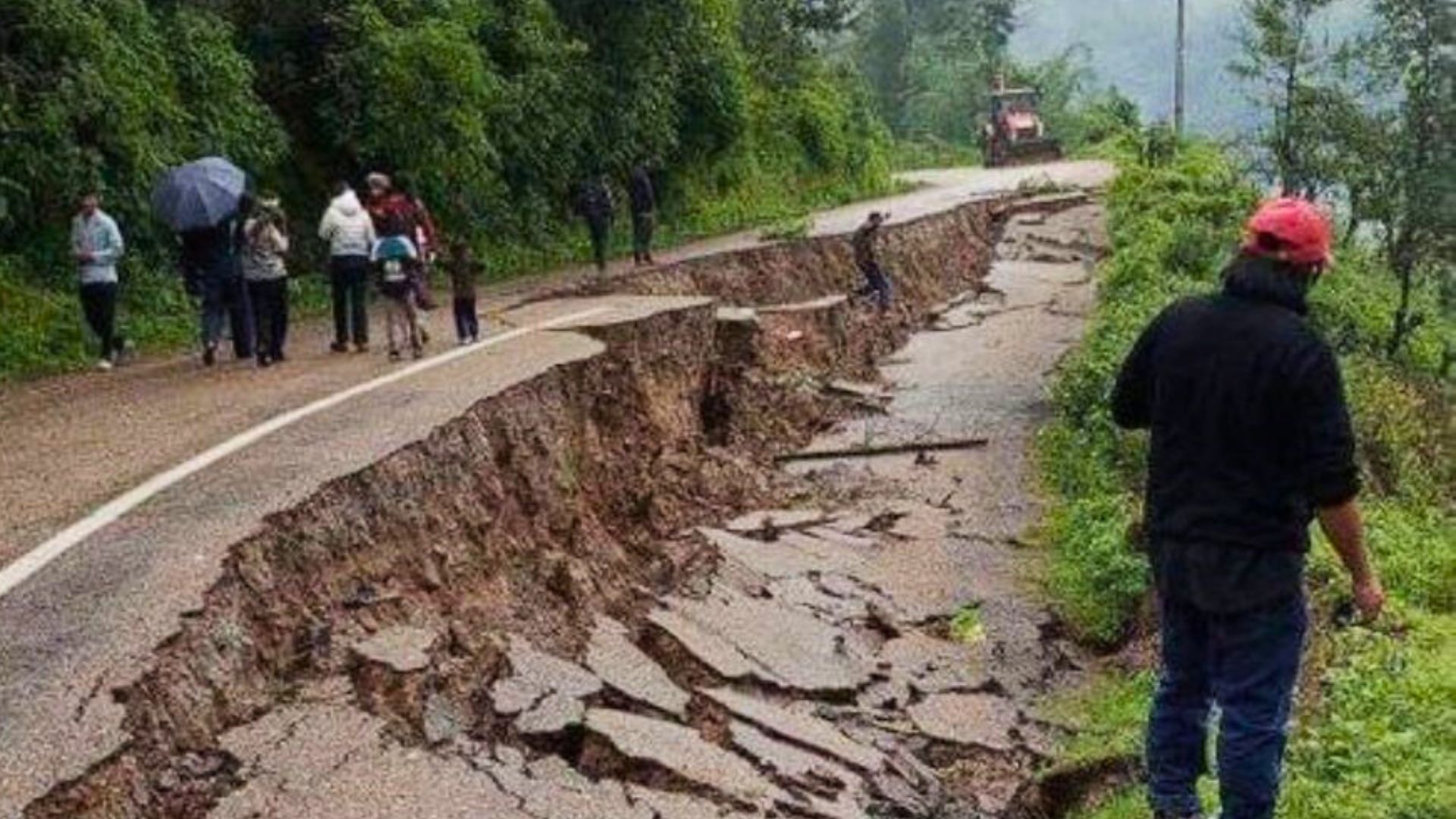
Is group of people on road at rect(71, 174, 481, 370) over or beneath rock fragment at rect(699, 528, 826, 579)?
over

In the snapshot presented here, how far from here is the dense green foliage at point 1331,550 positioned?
6734 mm

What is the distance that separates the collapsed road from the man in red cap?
A: 8.67 feet

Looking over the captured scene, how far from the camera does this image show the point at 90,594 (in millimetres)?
7324

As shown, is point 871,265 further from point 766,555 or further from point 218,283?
point 766,555

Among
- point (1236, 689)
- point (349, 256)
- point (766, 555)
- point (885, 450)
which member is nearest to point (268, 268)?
point (349, 256)

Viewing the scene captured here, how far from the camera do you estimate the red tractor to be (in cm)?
5522

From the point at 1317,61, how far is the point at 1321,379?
2947 centimetres

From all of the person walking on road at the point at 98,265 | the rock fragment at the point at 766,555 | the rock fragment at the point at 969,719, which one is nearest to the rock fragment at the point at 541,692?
the rock fragment at the point at 969,719

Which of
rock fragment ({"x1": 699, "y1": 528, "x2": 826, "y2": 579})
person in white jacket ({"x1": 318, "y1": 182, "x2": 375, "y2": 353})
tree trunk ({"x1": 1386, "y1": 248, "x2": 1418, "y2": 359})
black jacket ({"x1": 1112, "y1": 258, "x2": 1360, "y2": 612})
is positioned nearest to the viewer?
black jacket ({"x1": 1112, "y1": 258, "x2": 1360, "y2": 612})

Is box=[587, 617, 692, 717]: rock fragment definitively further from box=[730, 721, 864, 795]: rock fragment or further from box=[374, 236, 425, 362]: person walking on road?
box=[374, 236, 425, 362]: person walking on road

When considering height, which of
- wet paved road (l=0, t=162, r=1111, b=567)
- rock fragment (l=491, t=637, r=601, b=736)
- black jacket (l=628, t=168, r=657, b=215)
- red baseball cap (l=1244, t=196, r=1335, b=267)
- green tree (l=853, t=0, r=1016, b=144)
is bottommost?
rock fragment (l=491, t=637, r=601, b=736)

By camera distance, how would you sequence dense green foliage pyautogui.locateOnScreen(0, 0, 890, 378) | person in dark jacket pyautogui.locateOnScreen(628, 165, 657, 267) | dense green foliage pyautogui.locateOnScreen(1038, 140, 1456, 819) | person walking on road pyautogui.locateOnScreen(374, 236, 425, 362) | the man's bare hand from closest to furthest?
1. the man's bare hand
2. dense green foliage pyautogui.locateOnScreen(1038, 140, 1456, 819)
3. person walking on road pyautogui.locateOnScreen(374, 236, 425, 362)
4. dense green foliage pyautogui.locateOnScreen(0, 0, 890, 378)
5. person in dark jacket pyautogui.locateOnScreen(628, 165, 657, 267)

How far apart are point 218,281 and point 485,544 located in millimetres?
5253

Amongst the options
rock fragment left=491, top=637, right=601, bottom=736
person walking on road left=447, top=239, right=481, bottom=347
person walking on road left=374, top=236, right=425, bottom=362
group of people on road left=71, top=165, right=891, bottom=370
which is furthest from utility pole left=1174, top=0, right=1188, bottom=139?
rock fragment left=491, top=637, right=601, bottom=736
